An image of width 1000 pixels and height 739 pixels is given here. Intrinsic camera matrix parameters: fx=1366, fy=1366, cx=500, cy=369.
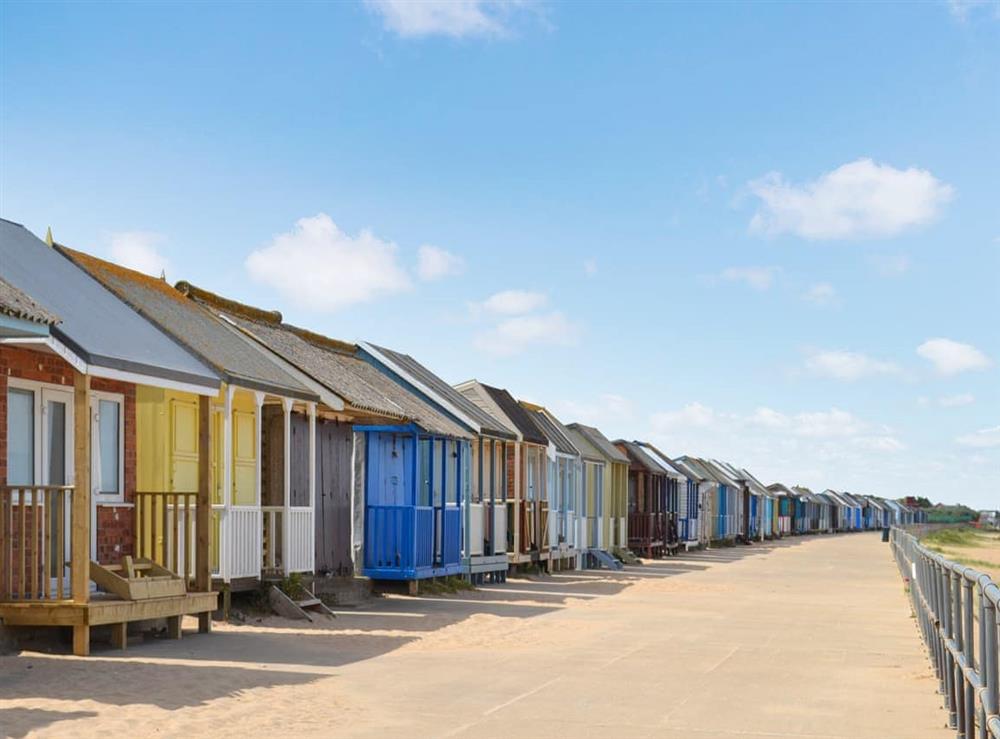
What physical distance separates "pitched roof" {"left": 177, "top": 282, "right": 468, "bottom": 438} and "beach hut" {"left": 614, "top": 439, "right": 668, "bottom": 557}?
20.6 metres

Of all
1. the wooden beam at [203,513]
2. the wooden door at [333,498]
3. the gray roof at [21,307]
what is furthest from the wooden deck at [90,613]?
the wooden door at [333,498]

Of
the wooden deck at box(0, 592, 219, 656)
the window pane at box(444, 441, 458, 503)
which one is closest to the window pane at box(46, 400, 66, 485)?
the wooden deck at box(0, 592, 219, 656)

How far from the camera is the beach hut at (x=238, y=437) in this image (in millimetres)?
16734

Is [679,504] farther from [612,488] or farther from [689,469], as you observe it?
[612,488]

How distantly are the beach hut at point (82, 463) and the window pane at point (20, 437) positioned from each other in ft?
0.05

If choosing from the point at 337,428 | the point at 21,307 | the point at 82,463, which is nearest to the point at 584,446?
the point at 337,428

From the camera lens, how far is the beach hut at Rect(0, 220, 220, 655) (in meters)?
12.9

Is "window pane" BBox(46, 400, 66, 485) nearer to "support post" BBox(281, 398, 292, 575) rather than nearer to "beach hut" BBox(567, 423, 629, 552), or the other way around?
"support post" BBox(281, 398, 292, 575)

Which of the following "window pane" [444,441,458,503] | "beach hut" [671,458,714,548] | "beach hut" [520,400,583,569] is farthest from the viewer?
"beach hut" [671,458,714,548]

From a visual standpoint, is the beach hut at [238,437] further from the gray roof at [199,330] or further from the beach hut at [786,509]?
the beach hut at [786,509]

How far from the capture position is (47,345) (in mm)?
12672

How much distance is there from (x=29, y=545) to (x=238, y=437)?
18.0 ft

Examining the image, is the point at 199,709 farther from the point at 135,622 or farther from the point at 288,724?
the point at 135,622

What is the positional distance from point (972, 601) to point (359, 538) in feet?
52.3
